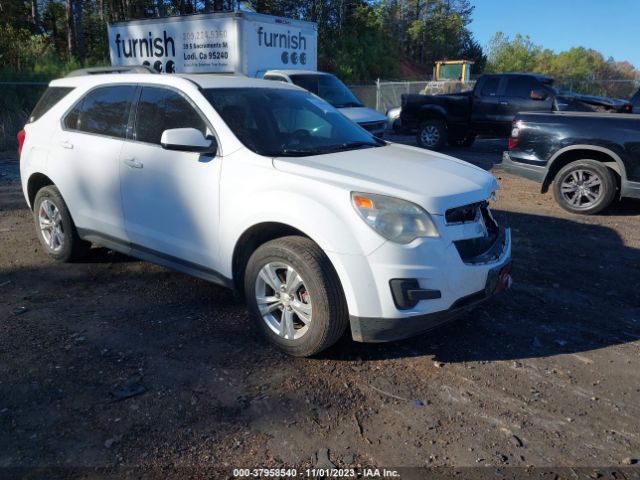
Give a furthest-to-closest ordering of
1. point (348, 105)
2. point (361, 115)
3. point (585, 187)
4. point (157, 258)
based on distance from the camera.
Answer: point (348, 105) < point (361, 115) < point (585, 187) < point (157, 258)

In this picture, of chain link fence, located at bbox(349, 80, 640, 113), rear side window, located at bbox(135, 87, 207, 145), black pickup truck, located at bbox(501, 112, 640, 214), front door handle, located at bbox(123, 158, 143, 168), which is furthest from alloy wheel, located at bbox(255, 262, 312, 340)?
chain link fence, located at bbox(349, 80, 640, 113)

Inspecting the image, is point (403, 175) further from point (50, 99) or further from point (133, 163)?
point (50, 99)

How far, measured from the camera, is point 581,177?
728 centimetres

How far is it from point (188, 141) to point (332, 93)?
897cm

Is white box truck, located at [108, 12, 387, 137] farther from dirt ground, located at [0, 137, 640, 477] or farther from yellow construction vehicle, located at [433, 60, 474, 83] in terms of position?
yellow construction vehicle, located at [433, 60, 474, 83]

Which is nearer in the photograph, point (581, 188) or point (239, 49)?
point (581, 188)

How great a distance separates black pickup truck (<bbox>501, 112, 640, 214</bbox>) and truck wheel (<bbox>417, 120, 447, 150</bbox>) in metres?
6.31

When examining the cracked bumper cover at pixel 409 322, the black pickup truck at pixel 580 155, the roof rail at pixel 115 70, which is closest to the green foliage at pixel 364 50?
the black pickup truck at pixel 580 155

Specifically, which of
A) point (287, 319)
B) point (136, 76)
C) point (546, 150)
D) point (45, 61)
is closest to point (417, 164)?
point (287, 319)

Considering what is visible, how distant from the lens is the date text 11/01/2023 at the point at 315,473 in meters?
2.53

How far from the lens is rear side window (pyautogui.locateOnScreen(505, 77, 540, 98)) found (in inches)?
513

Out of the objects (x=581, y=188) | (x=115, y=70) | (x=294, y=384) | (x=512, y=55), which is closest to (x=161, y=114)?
(x=115, y=70)

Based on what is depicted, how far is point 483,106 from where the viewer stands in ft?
44.2

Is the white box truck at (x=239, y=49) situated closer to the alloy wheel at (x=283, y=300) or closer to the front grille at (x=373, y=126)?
the front grille at (x=373, y=126)
